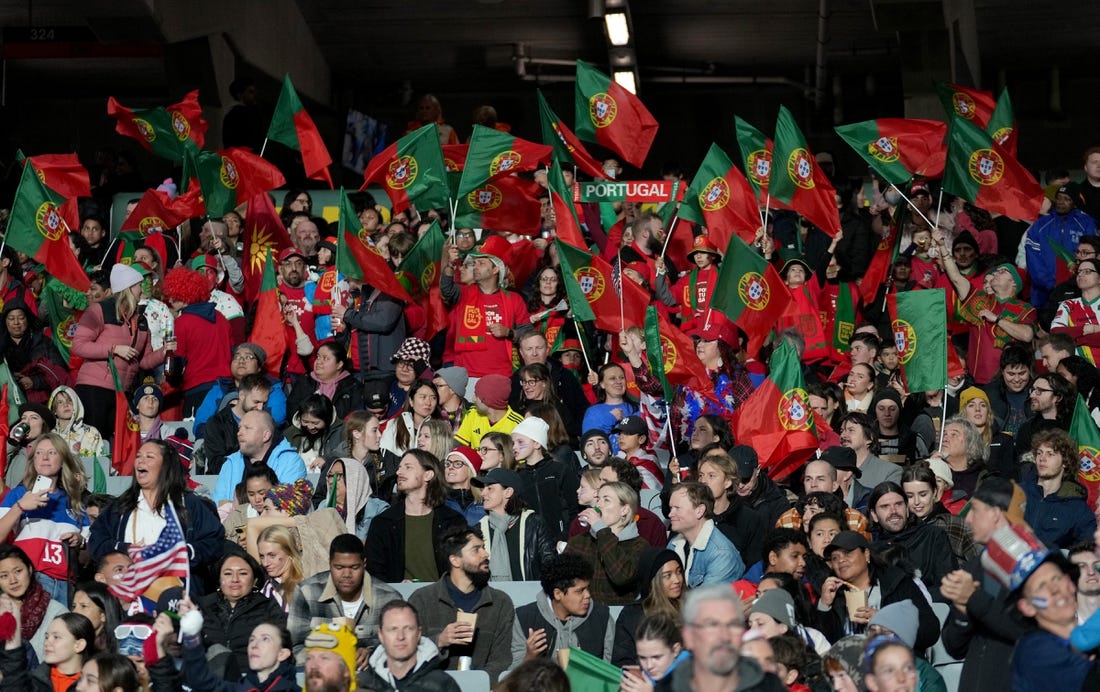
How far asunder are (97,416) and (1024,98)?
14.9m

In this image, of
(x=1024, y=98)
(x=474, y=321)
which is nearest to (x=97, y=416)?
(x=474, y=321)

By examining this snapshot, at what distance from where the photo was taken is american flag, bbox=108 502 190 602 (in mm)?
9031

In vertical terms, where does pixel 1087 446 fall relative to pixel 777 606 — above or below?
above

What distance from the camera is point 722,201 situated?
14383mm

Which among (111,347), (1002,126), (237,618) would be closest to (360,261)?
(111,347)

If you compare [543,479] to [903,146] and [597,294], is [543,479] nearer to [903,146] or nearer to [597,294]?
[597,294]

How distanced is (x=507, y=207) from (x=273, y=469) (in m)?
4.81

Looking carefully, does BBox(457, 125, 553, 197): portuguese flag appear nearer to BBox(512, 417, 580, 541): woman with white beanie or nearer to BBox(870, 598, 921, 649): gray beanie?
BBox(512, 417, 580, 541): woman with white beanie

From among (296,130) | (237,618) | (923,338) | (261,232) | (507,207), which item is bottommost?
(237,618)

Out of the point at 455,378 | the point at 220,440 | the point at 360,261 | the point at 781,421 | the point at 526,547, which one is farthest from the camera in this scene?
the point at 360,261

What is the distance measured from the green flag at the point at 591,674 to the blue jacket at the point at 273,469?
11.1 ft

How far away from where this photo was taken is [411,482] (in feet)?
31.7

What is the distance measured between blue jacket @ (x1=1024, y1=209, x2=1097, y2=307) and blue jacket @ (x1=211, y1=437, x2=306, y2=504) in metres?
6.26

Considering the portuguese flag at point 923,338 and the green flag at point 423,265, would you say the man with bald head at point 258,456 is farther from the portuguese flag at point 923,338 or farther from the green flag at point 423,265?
the portuguese flag at point 923,338
